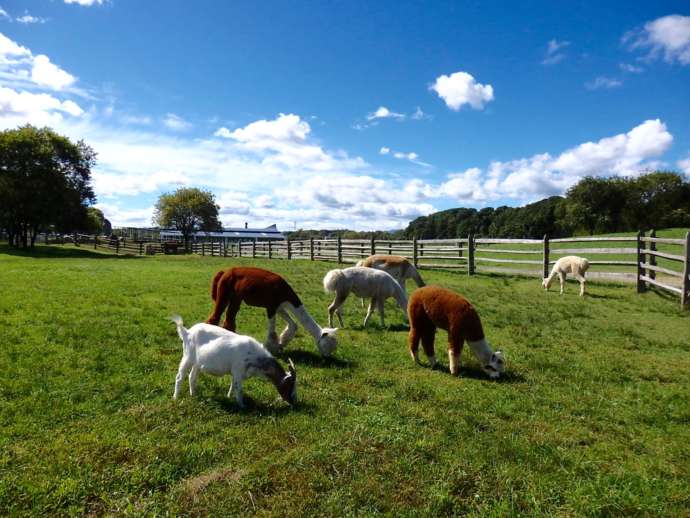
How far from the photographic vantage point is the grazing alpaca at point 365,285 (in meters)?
9.58

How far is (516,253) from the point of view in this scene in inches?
895

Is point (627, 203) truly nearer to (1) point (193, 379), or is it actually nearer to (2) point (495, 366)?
(2) point (495, 366)

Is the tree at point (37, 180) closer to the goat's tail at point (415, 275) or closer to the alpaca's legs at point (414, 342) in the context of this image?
the goat's tail at point (415, 275)

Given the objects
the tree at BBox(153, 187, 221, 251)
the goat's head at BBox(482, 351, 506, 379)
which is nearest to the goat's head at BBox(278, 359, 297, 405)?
the goat's head at BBox(482, 351, 506, 379)

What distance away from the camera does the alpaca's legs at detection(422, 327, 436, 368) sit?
271 inches

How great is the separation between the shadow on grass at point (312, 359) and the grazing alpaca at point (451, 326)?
1219mm

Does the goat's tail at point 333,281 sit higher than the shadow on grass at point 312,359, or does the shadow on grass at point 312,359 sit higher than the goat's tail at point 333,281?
the goat's tail at point 333,281

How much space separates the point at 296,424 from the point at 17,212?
42.0 meters

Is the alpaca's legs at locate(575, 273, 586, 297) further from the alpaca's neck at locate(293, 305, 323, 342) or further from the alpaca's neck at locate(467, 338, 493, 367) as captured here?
the alpaca's neck at locate(293, 305, 323, 342)

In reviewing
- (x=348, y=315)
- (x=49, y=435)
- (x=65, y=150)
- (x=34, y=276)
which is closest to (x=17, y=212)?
(x=65, y=150)

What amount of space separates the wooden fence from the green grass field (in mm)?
7342

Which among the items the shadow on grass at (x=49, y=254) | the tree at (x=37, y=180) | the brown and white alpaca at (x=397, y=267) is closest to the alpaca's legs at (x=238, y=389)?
the brown and white alpaca at (x=397, y=267)

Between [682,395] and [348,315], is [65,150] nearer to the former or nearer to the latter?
[348,315]

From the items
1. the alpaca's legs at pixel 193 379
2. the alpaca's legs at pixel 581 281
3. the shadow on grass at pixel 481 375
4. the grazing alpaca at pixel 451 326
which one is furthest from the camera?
the alpaca's legs at pixel 581 281
